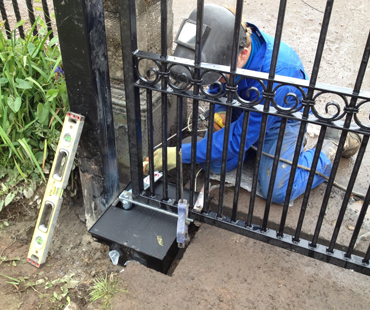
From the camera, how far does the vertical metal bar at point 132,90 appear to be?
175 centimetres

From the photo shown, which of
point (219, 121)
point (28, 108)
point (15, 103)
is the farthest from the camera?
point (219, 121)

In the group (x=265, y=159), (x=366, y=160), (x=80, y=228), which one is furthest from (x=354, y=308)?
(x=80, y=228)

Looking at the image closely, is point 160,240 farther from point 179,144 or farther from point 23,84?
point 23,84

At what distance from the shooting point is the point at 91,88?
6.73 ft

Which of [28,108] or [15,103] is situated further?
[28,108]

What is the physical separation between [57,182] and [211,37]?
1274 millimetres

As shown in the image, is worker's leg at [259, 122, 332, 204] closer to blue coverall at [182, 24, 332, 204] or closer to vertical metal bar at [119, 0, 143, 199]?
blue coverall at [182, 24, 332, 204]

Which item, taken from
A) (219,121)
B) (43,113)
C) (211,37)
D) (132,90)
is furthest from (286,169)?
(43,113)

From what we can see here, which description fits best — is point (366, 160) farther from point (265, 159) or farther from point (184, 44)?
point (184, 44)

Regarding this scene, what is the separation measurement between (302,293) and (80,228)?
5.99ft

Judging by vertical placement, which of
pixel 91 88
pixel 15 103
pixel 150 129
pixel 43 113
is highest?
pixel 91 88

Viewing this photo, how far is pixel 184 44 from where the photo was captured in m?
1.97

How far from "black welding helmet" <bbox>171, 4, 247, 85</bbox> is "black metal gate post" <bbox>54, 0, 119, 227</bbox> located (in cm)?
43

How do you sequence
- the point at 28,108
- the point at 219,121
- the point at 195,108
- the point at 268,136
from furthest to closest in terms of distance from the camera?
1. the point at 219,121
2. the point at 268,136
3. the point at 28,108
4. the point at 195,108
